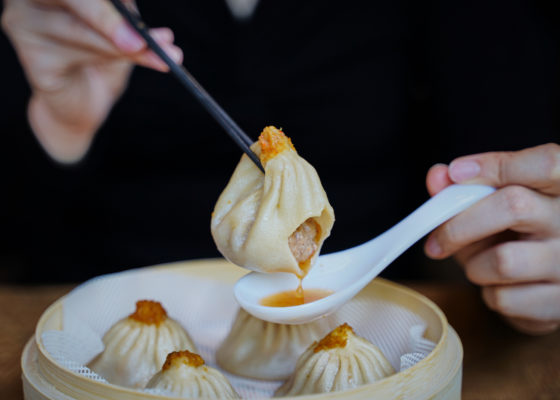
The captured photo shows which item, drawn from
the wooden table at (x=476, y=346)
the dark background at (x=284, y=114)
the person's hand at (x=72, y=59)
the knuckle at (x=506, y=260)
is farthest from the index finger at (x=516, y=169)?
the dark background at (x=284, y=114)

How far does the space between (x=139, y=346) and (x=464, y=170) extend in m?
0.89

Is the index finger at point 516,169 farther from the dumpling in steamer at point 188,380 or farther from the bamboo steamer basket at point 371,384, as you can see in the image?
the dumpling in steamer at point 188,380

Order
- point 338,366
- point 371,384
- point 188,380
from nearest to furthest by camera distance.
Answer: point 371,384 < point 188,380 < point 338,366

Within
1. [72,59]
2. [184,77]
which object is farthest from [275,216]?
[72,59]

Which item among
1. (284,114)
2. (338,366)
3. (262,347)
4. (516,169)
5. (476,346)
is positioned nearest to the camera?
(338,366)

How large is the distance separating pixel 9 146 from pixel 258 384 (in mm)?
1601

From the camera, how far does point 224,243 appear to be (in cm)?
122

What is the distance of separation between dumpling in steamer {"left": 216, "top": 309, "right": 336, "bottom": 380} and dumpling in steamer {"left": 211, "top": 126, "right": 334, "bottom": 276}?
281 millimetres

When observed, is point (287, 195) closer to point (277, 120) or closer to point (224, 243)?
point (224, 243)

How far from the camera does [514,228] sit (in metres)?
1.35

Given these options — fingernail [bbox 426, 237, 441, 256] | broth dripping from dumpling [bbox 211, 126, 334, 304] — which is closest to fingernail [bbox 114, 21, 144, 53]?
broth dripping from dumpling [bbox 211, 126, 334, 304]

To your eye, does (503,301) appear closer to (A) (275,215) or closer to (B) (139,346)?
(A) (275,215)

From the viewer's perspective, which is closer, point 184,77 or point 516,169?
point 184,77

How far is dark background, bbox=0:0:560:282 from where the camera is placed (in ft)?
7.07
